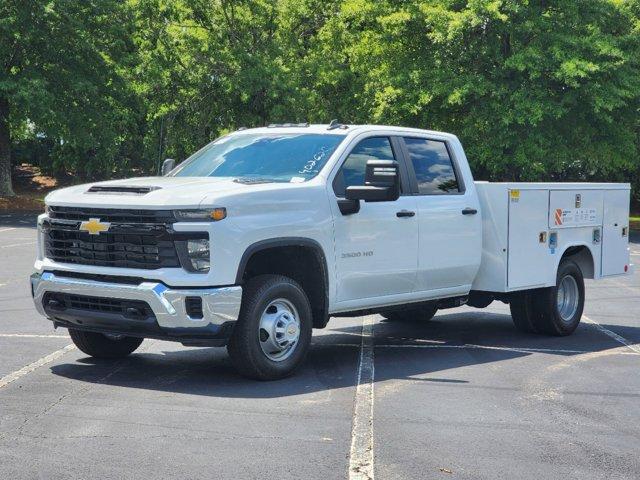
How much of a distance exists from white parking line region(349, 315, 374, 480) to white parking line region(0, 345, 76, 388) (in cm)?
269

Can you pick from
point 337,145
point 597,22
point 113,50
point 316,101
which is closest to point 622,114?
point 597,22

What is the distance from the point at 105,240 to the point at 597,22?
31.0 metres

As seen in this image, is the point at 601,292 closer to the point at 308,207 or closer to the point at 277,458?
the point at 308,207

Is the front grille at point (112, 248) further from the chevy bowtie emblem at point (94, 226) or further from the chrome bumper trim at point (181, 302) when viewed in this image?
the chrome bumper trim at point (181, 302)

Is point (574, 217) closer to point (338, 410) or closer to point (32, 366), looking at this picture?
point (338, 410)

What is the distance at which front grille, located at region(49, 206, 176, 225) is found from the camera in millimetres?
7762

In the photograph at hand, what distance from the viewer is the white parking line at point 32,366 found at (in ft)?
26.4

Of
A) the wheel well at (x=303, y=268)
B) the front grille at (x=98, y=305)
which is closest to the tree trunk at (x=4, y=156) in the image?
the front grille at (x=98, y=305)

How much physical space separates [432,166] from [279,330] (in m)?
2.73

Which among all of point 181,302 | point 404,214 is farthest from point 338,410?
point 404,214

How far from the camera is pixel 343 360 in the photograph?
9.46 m

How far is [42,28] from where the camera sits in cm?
3966

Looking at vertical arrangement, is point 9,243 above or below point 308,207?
below

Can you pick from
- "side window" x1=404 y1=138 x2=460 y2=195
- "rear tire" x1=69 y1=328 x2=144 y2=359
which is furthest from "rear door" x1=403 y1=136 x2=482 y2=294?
"rear tire" x1=69 y1=328 x2=144 y2=359
